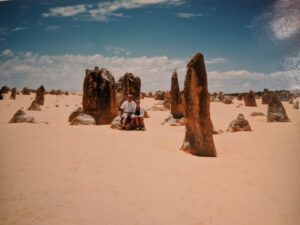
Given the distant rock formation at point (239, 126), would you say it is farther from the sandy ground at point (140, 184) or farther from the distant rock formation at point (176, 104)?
the sandy ground at point (140, 184)

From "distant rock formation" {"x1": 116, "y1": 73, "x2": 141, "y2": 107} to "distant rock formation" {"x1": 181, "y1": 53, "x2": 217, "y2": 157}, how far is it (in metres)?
7.73

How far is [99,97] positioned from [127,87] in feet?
6.50

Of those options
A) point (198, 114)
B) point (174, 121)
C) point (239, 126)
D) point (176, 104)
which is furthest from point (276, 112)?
point (198, 114)

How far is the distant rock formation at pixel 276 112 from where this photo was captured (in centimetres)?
1559

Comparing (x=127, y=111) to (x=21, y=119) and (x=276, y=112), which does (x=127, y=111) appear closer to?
(x=21, y=119)

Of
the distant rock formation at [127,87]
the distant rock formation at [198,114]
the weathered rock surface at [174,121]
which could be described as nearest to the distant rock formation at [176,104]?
the weathered rock surface at [174,121]

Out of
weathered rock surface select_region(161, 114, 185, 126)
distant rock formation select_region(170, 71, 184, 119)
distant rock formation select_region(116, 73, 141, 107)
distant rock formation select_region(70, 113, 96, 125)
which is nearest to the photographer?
→ distant rock formation select_region(70, 113, 96, 125)

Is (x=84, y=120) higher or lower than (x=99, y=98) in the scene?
lower

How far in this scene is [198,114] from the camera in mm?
8695

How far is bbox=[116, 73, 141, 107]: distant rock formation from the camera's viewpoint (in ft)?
54.2

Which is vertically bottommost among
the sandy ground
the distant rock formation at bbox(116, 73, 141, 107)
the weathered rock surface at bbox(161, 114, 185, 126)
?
the sandy ground

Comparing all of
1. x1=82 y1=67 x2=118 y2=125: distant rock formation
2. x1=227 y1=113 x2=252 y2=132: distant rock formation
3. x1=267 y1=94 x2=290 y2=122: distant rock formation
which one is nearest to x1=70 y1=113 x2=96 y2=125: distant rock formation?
Answer: x1=82 y1=67 x2=118 y2=125: distant rock formation

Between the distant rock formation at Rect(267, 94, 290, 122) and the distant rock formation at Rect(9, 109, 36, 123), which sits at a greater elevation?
the distant rock formation at Rect(267, 94, 290, 122)

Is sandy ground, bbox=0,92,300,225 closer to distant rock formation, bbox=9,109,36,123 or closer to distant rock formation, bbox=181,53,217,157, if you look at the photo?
distant rock formation, bbox=181,53,217,157
